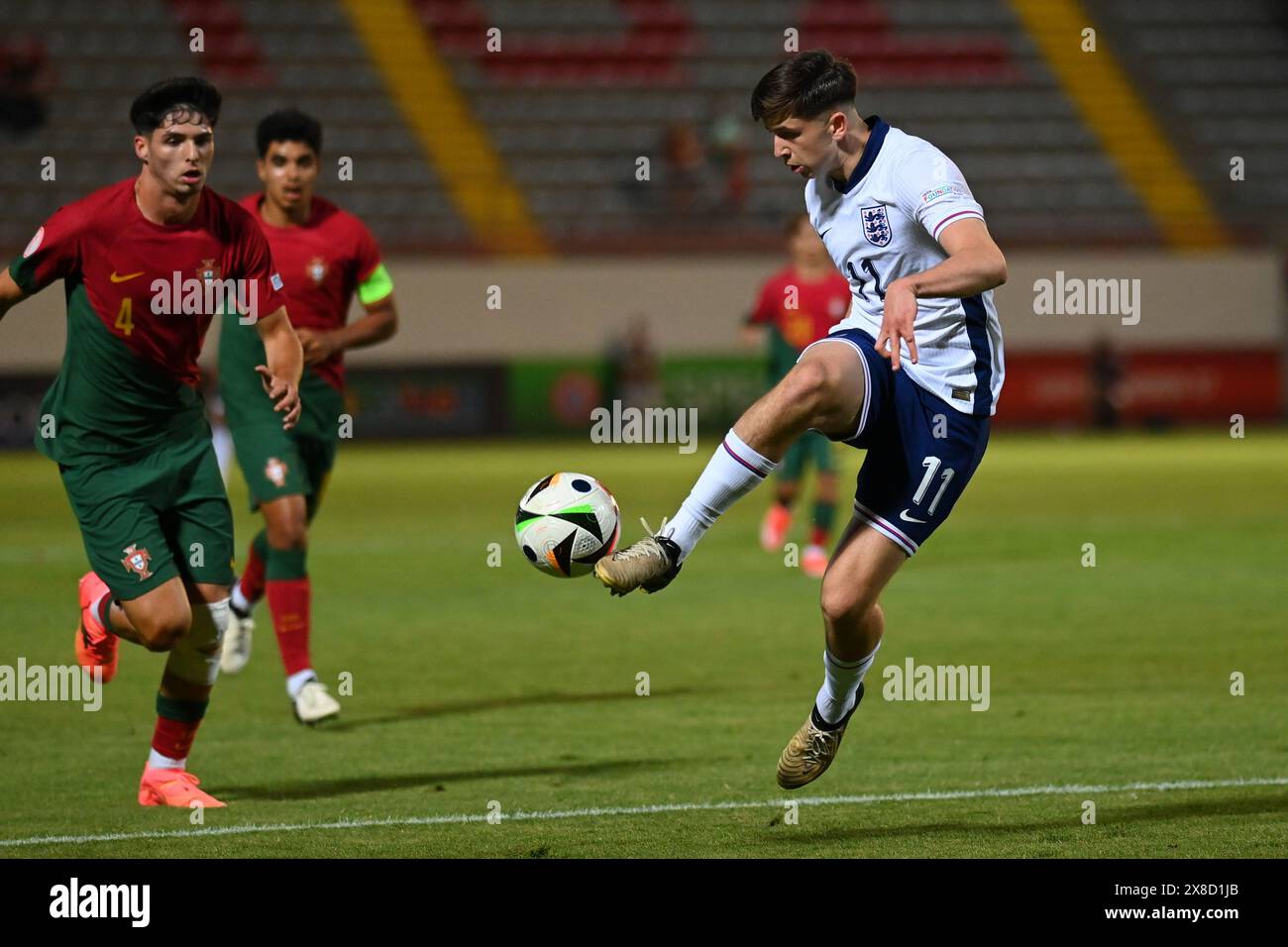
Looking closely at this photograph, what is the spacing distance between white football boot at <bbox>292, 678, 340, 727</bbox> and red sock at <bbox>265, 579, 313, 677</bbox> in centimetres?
15

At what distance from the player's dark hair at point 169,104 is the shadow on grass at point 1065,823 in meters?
2.97

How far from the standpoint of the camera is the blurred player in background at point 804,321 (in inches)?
543

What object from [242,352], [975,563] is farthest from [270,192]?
[975,563]

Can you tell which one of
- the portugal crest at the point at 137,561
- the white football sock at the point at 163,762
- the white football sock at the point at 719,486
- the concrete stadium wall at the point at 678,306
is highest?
the concrete stadium wall at the point at 678,306

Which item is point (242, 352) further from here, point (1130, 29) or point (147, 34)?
point (1130, 29)

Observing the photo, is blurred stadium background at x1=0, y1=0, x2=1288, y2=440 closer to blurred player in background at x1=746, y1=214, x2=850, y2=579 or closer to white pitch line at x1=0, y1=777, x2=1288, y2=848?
blurred player in background at x1=746, y1=214, x2=850, y2=579

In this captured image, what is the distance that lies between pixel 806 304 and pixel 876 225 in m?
8.34

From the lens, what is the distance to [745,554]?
15016 millimetres

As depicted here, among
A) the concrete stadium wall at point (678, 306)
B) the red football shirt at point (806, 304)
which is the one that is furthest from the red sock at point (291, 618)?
the concrete stadium wall at point (678, 306)

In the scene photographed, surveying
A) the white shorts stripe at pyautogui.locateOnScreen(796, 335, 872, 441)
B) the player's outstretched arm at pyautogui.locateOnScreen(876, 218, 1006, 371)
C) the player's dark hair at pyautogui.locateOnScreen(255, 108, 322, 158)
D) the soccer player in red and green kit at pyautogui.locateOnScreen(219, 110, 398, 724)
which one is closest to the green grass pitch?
the soccer player in red and green kit at pyautogui.locateOnScreen(219, 110, 398, 724)

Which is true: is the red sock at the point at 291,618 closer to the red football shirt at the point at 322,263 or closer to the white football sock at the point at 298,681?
the white football sock at the point at 298,681

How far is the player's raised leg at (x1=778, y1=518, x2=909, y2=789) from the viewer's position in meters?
6.18

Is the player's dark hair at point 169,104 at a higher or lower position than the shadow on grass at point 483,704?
higher
